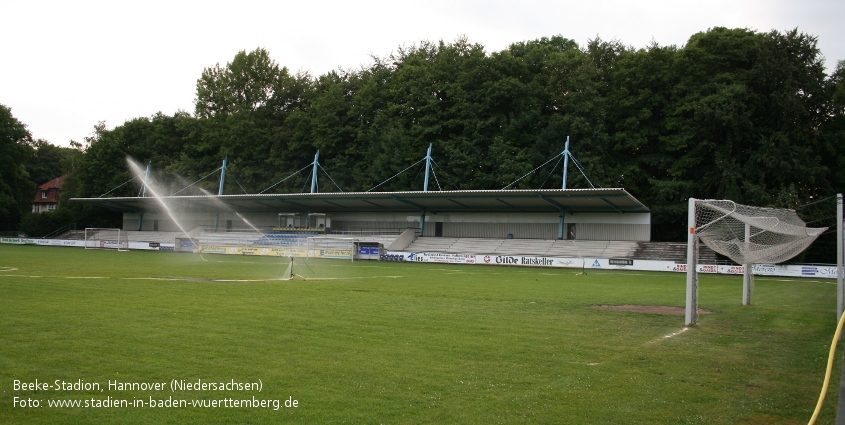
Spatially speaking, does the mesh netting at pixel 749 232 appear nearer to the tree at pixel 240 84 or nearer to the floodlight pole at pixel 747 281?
the floodlight pole at pixel 747 281

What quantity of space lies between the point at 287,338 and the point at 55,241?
3036 inches

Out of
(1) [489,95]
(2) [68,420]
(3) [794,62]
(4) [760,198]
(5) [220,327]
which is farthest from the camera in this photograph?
(1) [489,95]

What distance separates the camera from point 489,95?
66125 mm

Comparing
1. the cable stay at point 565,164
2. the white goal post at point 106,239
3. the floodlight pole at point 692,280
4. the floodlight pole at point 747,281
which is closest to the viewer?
the floodlight pole at point 692,280

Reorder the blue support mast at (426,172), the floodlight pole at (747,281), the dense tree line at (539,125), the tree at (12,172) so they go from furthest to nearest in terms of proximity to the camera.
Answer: the tree at (12,172) < the blue support mast at (426,172) < the dense tree line at (539,125) < the floodlight pole at (747,281)

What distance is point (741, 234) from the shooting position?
2286cm

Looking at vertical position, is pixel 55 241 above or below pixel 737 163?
below

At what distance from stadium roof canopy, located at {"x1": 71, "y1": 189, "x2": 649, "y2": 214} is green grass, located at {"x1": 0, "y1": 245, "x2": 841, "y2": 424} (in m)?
35.2

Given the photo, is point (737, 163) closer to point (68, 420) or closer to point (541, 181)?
point (541, 181)

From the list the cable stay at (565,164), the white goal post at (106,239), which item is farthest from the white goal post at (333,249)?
the white goal post at (106,239)

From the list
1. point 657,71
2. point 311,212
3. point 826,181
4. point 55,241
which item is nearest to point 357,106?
point 311,212

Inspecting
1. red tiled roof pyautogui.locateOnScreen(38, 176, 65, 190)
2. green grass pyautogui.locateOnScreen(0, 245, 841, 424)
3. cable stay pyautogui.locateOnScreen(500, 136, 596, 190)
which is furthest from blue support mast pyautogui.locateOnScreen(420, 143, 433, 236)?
red tiled roof pyautogui.locateOnScreen(38, 176, 65, 190)

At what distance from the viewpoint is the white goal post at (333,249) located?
183 feet

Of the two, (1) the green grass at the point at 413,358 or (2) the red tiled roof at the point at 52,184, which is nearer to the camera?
(1) the green grass at the point at 413,358
